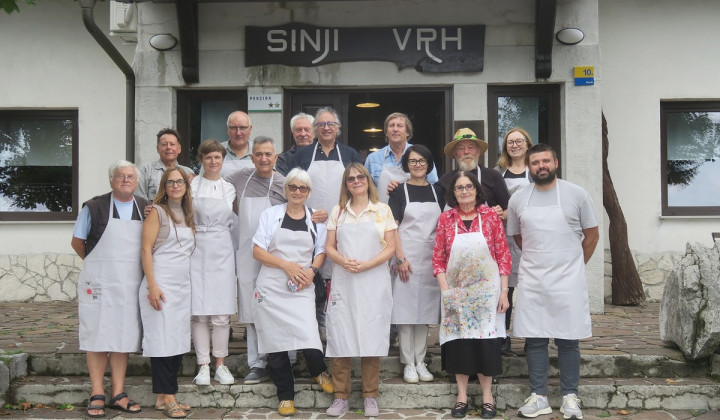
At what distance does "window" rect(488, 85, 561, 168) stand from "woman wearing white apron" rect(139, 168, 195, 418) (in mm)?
4311

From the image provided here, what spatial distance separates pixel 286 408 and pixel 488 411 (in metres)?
1.41

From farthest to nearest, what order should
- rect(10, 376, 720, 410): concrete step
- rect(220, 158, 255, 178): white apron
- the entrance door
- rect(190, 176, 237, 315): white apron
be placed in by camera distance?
the entrance door
rect(220, 158, 255, 178): white apron
rect(10, 376, 720, 410): concrete step
rect(190, 176, 237, 315): white apron

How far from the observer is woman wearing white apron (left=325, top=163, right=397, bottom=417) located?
492cm

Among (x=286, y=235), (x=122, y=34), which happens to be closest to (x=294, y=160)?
(x=286, y=235)

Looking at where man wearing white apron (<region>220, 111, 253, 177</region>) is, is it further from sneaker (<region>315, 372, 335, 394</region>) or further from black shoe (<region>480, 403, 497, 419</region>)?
black shoe (<region>480, 403, 497, 419</region>)

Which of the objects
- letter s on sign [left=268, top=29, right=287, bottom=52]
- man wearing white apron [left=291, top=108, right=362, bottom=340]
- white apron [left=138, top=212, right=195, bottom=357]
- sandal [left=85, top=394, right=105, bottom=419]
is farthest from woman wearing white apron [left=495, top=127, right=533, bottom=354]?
letter s on sign [left=268, top=29, right=287, bottom=52]

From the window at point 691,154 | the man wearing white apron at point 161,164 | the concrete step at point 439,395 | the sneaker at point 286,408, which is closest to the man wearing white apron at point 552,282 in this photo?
the concrete step at point 439,395

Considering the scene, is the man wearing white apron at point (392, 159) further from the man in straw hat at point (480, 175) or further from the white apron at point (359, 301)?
the white apron at point (359, 301)

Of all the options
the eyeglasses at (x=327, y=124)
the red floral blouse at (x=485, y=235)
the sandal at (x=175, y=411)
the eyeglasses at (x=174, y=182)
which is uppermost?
the eyeglasses at (x=327, y=124)

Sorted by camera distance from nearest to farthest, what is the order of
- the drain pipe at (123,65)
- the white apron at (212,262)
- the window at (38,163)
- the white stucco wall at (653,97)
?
the white apron at (212,262) → the drain pipe at (123,65) → the white stucco wall at (653,97) → the window at (38,163)

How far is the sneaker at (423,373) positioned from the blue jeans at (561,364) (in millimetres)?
751

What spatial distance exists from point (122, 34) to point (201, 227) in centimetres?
504

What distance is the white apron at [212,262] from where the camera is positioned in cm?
511

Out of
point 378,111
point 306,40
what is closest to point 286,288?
point 306,40
